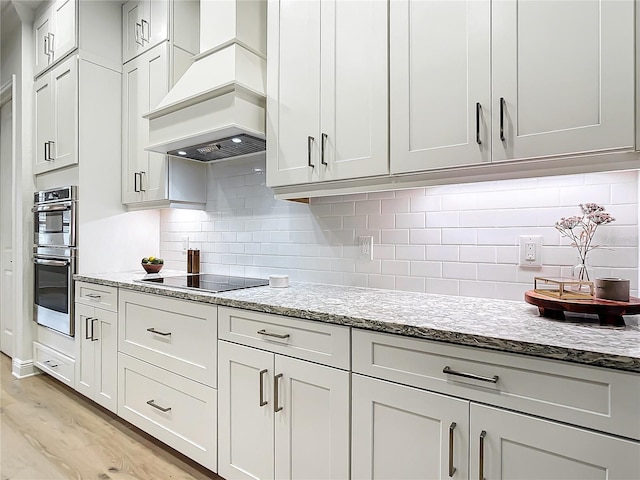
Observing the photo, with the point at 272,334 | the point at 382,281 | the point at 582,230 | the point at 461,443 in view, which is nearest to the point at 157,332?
the point at 272,334

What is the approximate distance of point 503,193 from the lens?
162 centimetres

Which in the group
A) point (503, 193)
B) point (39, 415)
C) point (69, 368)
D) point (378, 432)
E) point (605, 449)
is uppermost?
point (503, 193)

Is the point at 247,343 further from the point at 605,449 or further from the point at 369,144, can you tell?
the point at 605,449

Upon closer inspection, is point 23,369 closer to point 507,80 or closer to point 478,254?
point 478,254

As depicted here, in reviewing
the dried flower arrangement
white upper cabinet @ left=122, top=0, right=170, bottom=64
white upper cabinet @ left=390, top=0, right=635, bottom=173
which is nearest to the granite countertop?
the dried flower arrangement

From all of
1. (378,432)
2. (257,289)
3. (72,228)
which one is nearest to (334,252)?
(257,289)

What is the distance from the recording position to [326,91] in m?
1.73

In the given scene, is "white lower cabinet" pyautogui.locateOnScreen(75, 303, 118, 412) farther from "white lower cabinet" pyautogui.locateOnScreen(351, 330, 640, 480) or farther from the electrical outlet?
"white lower cabinet" pyautogui.locateOnScreen(351, 330, 640, 480)

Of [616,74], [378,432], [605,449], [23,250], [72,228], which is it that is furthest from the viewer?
[23,250]

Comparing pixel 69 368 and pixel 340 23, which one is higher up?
pixel 340 23

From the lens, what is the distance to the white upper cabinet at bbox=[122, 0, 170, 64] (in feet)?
8.21

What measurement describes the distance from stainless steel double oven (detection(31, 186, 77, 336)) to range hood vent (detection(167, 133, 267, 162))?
3.17ft

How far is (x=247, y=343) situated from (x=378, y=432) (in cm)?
65

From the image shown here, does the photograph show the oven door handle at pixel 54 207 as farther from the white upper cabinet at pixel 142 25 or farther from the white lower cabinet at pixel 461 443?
the white lower cabinet at pixel 461 443
